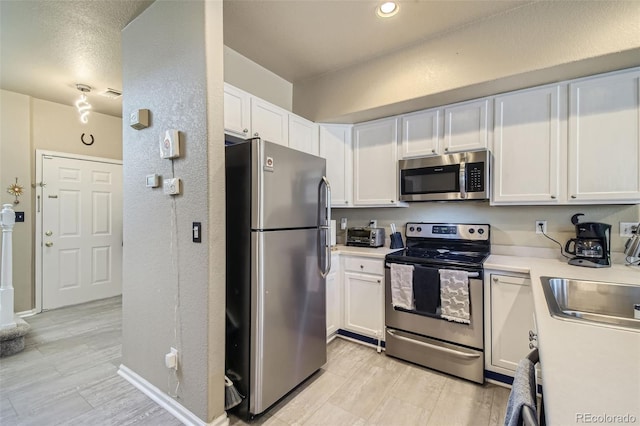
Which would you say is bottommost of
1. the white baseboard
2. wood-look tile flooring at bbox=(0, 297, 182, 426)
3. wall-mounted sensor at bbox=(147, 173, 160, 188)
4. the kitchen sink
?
wood-look tile flooring at bbox=(0, 297, 182, 426)

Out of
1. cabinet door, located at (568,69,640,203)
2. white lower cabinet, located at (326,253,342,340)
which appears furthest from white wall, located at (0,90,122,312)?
cabinet door, located at (568,69,640,203)

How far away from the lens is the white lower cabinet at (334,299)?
2707 mm

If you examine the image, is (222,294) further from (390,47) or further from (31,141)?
(31,141)

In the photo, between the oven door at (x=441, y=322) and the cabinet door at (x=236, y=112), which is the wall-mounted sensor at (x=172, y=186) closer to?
the cabinet door at (x=236, y=112)

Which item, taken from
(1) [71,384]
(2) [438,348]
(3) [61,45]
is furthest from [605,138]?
(3) [61,45]

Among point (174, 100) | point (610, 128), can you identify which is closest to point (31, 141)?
point (174, 100)

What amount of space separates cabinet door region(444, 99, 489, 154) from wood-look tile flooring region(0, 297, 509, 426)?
74.0 inches

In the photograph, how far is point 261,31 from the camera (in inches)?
90.8

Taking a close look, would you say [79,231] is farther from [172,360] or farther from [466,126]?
[466,126]

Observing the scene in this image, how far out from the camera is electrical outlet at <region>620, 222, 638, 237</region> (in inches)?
82.4

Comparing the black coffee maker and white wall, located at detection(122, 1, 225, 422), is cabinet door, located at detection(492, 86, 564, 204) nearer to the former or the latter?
the black coffee maker

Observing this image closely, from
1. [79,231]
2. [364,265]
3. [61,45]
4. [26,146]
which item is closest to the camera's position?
[61,45]

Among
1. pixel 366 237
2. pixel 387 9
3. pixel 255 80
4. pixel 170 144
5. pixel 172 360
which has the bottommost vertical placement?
pixel 172 360

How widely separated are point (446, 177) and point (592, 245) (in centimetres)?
110
